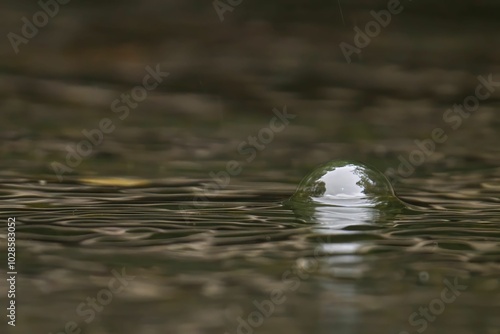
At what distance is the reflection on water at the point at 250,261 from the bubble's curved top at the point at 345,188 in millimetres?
85

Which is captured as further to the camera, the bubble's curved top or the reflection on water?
the bubble's curved top

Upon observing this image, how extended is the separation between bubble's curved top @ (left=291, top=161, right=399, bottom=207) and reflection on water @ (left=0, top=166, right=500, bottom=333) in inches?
3.3

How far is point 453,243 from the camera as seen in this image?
214 centimetres

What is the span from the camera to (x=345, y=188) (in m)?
2.63

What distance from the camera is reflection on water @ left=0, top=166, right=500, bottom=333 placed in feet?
5.37

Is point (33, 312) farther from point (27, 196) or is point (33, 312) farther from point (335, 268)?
point (27, 196)

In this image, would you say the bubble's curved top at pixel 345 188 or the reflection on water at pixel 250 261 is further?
the bubble's curved top at pixel 345 188

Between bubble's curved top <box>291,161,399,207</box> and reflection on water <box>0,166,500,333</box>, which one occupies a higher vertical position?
bubble's curved top <box>291,161,399,207</box>

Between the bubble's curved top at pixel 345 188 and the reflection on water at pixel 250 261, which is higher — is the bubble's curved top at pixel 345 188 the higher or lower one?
the higher one

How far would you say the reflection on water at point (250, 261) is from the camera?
5.37 ft

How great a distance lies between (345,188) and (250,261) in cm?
70

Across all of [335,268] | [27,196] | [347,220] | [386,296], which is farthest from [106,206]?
[386,296]

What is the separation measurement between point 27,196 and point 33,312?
108cm

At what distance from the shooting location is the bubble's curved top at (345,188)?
103 inches
